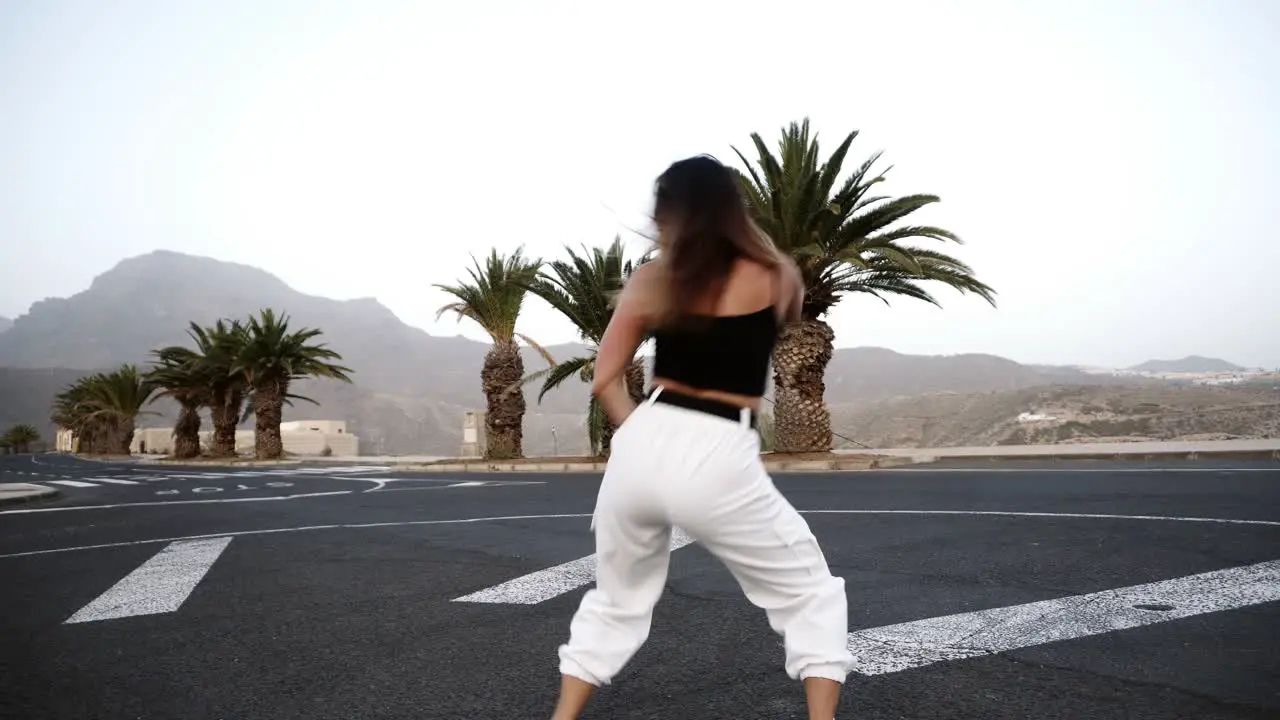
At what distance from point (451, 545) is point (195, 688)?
4.09m

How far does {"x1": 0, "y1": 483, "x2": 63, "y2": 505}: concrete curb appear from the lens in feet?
52.5

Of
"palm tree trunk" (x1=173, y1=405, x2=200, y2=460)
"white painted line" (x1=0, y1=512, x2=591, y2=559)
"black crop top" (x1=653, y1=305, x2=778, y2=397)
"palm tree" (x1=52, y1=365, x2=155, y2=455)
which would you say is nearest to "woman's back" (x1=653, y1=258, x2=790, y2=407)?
"black crop top" (x1=653, y1=305, x2=778, y2=397)

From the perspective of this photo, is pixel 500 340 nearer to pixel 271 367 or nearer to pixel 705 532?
pixel 271 367

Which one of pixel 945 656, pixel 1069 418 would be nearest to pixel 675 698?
pixel 945 656

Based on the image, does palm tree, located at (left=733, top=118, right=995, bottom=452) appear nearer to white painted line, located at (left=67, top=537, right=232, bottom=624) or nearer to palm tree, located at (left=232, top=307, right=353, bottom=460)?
white painted line, located at (left=67, top=537, right=232, bottom=624)

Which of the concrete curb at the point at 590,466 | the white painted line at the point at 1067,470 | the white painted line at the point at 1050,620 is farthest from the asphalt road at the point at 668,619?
the concrete curb at the point at 590,466

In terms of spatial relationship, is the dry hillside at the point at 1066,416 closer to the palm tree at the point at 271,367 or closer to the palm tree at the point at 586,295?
the palm tree at the point at 586,295

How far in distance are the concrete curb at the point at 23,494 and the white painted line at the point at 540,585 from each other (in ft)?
44.5

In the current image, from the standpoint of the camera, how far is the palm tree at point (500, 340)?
88.0 ft

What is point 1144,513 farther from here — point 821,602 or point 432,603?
point 821,602

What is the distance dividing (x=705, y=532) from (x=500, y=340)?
25.7 m

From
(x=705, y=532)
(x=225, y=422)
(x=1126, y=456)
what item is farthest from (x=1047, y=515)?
(x=225, y=422)

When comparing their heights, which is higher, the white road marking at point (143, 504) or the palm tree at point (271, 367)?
the palm tree at point (271, 367)

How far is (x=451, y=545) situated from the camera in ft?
25.7
